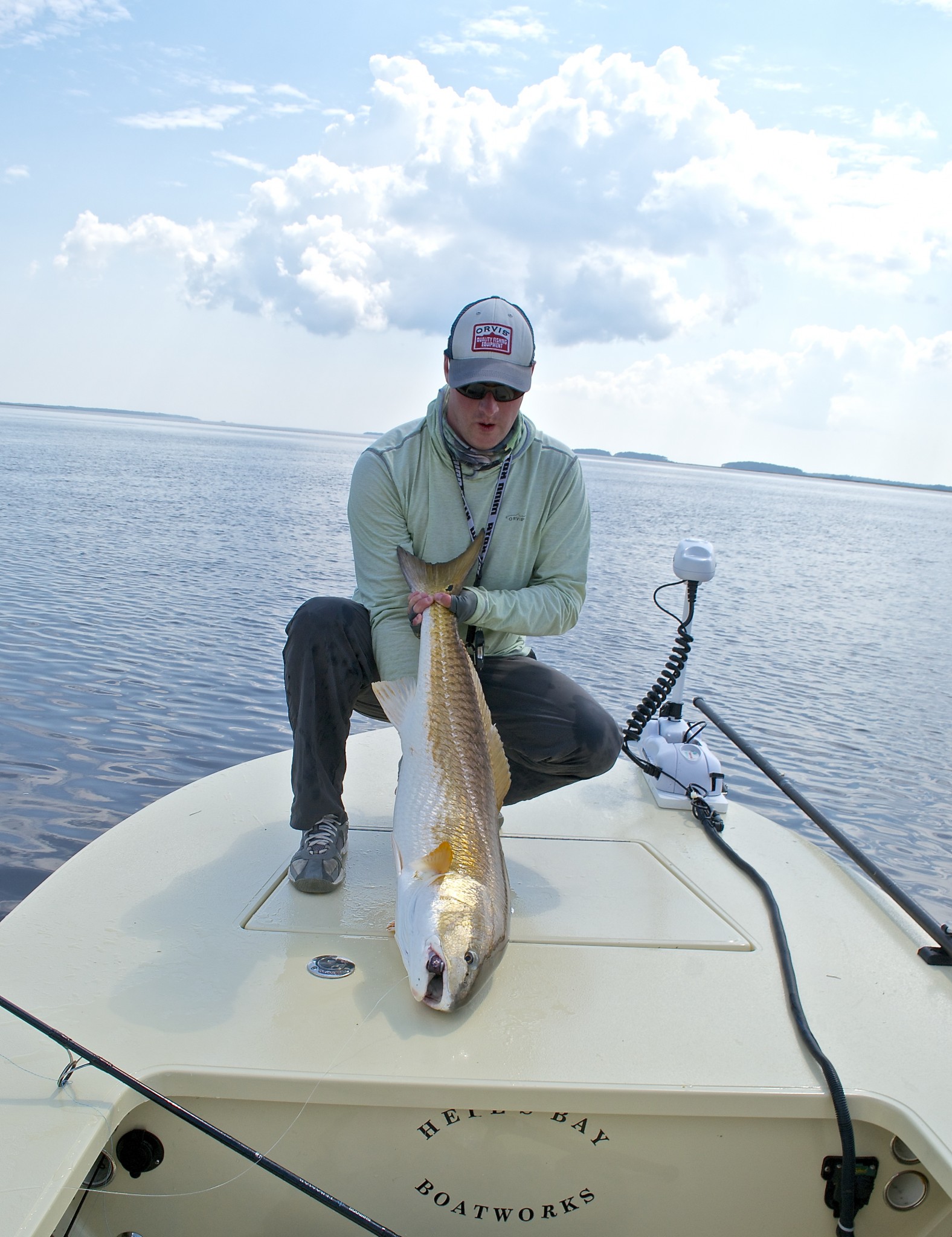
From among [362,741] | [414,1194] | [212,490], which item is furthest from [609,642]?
[212,490]

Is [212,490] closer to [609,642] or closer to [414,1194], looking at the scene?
[609,642]

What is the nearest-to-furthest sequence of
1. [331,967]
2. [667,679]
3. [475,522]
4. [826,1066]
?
[826,1066] < [331,967] < [475,522] < [667,679]

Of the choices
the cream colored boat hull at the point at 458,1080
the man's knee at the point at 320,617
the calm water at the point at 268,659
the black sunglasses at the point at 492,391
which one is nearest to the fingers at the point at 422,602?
the man's knee at the point at 320,617

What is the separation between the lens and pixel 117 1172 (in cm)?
203

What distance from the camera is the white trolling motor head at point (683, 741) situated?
4070mm

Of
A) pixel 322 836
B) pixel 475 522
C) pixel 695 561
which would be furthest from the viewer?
pixel 695 561

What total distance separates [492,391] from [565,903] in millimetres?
1857

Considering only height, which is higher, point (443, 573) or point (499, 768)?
point (443, 573)

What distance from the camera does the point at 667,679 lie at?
466 cm

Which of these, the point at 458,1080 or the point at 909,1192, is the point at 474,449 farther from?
the point at 909,1192

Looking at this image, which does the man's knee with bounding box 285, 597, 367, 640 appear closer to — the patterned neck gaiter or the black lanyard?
the black lanyard

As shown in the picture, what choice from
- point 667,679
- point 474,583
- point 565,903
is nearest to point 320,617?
point 474,583

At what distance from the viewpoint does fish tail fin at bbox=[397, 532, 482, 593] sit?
3.38m

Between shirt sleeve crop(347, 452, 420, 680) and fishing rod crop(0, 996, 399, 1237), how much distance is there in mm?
1786
